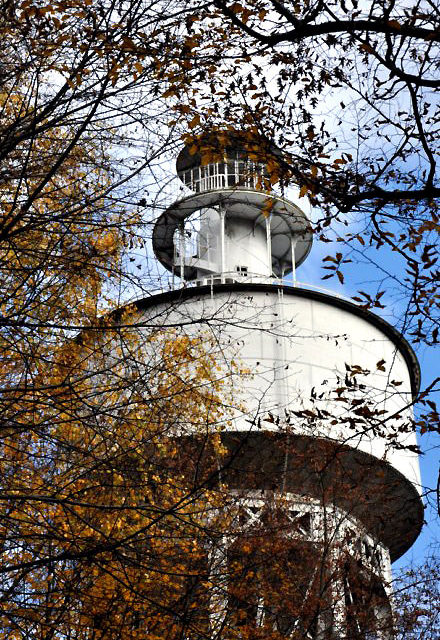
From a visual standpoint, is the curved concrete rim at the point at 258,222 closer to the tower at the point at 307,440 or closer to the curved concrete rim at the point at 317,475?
the tower at the point at 307,440

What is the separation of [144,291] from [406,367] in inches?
608

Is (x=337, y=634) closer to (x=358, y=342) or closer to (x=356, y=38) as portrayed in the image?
(x=358, y=342)

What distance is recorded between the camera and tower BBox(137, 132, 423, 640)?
14.5 meters

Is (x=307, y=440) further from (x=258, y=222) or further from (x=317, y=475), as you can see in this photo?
(x=258, y=222)

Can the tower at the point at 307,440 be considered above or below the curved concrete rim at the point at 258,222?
below

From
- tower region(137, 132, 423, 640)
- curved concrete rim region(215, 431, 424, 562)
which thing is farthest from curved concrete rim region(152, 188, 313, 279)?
curved concrete rim region(215, 431, 424, 562)

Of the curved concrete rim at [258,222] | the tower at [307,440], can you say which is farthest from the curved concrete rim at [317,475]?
the curved concrete rim at [258,222]

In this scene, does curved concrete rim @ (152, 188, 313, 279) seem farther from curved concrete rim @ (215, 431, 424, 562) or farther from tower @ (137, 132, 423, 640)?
curved concrete rim @ (215, 431, 424, 562)

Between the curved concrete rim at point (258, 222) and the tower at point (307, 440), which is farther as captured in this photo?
the curved concrete rim at point (258, 222)

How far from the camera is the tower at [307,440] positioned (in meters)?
14.5

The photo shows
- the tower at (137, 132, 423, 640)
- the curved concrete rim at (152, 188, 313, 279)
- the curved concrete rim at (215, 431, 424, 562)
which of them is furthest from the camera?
the curved concrete rim at (152, 188, 313, 279)

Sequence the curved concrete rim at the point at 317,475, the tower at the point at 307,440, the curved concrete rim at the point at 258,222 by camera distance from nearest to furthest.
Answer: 1. the tower at the point at 307,440
2. the curved concrete rim at the point at 317,475
3. the curved concrete rim at the point at 258,222

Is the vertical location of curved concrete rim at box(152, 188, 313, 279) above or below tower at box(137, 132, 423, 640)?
above

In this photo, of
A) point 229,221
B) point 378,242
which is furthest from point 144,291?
point 229,221
